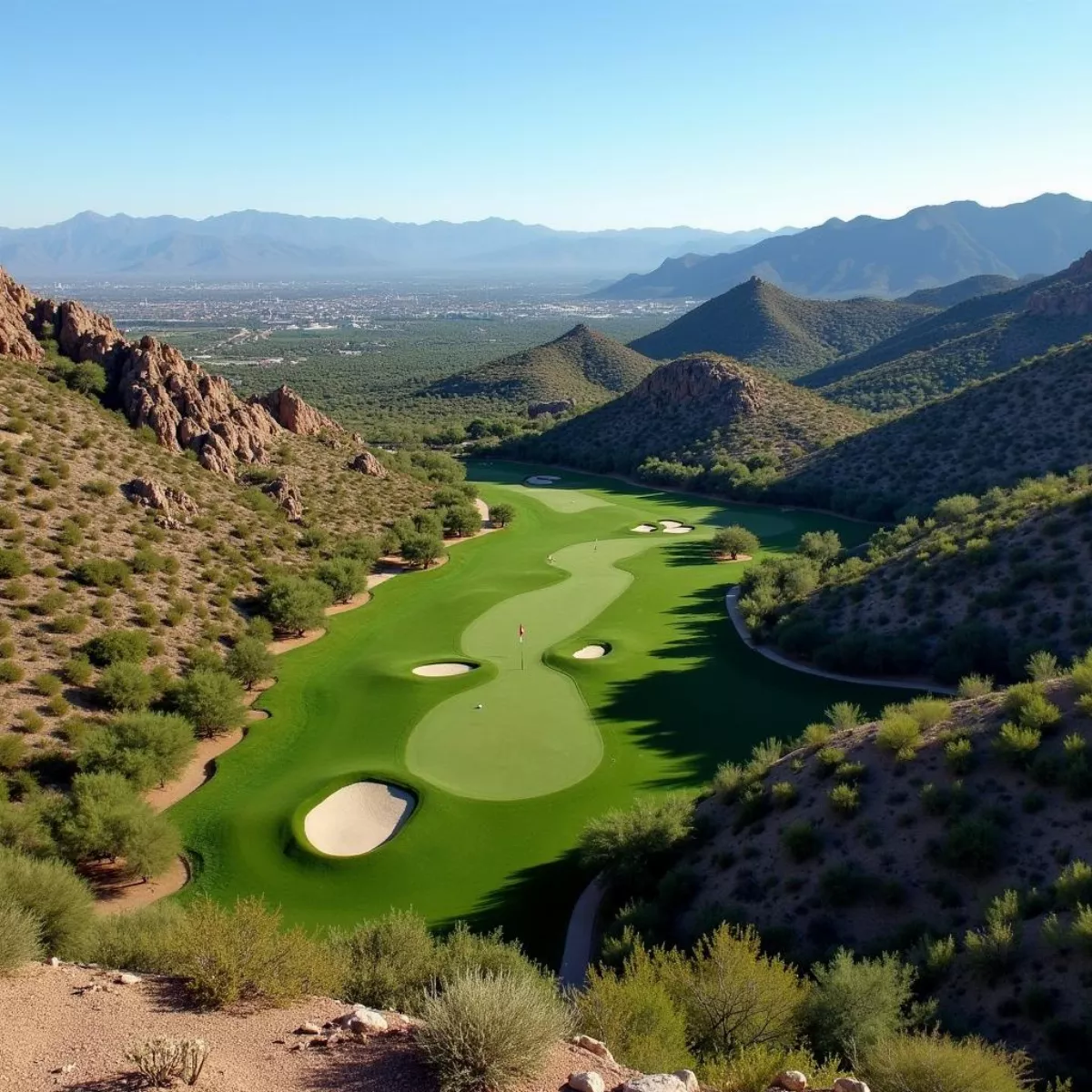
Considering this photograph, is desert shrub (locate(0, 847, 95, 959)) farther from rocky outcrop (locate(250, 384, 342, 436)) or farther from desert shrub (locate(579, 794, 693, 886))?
rocky outcrop (locate(250, 384, 342, 436))

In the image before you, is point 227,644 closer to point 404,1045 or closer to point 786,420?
point 404,1045

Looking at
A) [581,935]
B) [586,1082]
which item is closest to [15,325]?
[581,935]

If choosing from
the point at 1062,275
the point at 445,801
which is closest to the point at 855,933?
the point at 445,801

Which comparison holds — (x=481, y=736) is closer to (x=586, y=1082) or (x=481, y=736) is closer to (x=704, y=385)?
(x=586, y=1082)

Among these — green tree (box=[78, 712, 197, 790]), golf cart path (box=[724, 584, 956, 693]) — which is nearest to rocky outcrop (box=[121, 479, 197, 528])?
green tree (box=[78, 712, 197, 790])

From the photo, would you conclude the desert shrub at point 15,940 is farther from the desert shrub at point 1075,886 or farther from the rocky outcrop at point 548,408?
the rocky outcrop at point 548,408

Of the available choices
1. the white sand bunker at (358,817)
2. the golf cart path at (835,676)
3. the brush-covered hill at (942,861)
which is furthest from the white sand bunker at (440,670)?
the brush-covered hill at (942,861)
